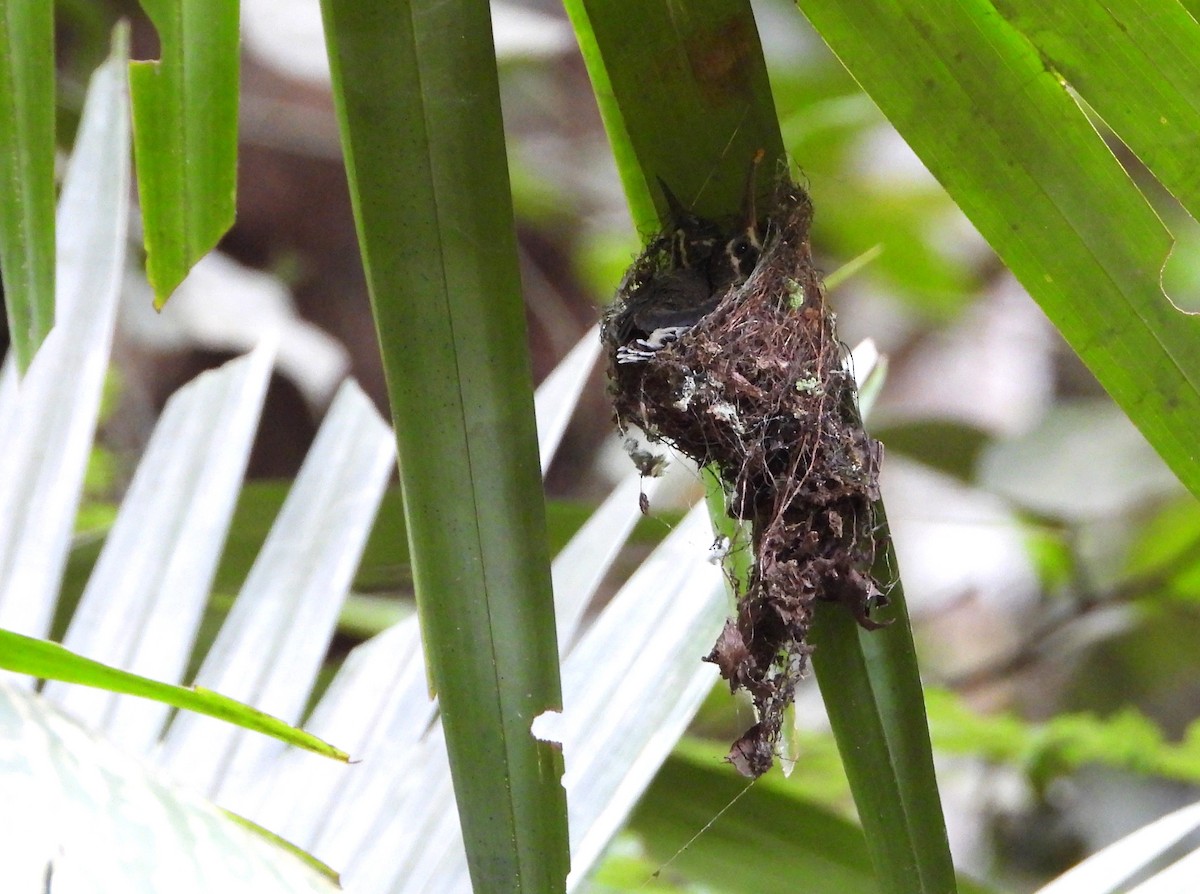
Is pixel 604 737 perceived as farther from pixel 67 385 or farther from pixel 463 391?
pixel 67 385

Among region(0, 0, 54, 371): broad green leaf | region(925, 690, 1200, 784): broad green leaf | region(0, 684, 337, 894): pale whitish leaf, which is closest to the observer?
region(0, 684, 337, 894): pale whitish leaf

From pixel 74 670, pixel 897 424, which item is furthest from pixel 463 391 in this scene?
pixel 897 424

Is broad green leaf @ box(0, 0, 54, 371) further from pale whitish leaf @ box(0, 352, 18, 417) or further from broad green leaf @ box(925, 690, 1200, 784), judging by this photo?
broad green leaf @ box(925, 690, 1200, 784)

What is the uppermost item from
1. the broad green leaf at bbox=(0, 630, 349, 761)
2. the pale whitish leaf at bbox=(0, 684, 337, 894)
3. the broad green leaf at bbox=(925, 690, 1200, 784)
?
the broad green leaf at bbox=(0, 630, 349, 761)

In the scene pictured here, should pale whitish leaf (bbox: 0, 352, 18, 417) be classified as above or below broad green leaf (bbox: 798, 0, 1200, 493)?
below

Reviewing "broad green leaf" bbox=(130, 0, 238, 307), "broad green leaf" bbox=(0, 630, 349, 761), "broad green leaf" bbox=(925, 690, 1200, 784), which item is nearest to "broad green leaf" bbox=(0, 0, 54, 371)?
"broad green leaf" bbox=(130, 0, 238, 307)

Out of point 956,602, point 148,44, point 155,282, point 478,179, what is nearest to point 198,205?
point 155,282

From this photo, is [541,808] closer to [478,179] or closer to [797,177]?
[478,179]

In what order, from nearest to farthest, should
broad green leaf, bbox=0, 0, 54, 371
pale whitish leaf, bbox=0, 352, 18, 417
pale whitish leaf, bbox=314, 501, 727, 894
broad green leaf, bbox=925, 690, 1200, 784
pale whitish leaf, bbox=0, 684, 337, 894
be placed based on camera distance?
pale whitish leaf, bbox=0, 684, 337, 894, broad green leaf, bbox=0, 0, 54, 371, pale whitish leaf, bbox=314, 501, 727, 894, pale whitish leaf, bbox=0, 352, 18, 417, broad green leaf, bbox=925, 690, 1200, 784
